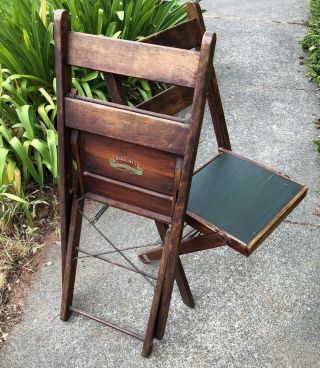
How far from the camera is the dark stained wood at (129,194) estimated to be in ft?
5.33

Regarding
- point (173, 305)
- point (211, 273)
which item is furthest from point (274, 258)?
point (173, 305)

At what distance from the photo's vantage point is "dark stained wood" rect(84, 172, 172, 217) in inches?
64.0

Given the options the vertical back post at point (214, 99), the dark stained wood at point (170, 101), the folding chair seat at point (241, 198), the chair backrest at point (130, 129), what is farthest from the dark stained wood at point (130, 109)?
the vertical back post at point (214, 99)

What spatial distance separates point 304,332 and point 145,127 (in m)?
1.30

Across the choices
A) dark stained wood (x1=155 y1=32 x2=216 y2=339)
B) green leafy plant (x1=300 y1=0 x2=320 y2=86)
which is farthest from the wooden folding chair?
green leafy plant (x1=300 y1=0 x2=320 y2=86)

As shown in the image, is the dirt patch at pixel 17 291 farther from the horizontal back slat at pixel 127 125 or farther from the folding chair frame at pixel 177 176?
the horizontal back slat at pixel 127 125

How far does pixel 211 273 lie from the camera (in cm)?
232

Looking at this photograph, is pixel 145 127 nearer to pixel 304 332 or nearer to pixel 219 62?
pixel 304 332

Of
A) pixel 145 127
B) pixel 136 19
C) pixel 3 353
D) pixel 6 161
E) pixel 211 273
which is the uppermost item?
pixel 145 127

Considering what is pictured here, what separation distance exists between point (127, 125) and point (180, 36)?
69 centimetres

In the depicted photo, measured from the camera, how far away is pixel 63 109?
5.19 feet

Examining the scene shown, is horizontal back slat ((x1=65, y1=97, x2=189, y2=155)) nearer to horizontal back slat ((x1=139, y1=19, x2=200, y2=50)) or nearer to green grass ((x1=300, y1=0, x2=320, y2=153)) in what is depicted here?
horizontal back slat ((x1=139, y1=19, x2=200, y2=50))

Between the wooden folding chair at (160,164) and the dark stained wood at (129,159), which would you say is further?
the dark stained wood at (129,159)

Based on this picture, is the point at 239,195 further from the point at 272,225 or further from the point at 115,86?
the point at 115,86
